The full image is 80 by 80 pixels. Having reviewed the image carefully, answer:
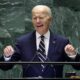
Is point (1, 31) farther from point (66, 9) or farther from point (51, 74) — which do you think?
point (51, 74)

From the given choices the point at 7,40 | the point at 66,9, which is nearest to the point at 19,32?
the point at 7,40

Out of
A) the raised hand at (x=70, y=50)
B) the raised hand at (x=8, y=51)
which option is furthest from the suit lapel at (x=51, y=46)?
the raised hand at (x=8, y=51)

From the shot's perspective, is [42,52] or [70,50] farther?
[42,52]

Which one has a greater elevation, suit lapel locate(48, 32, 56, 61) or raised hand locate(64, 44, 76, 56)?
raised hand locate(64, 44, 76, 56)

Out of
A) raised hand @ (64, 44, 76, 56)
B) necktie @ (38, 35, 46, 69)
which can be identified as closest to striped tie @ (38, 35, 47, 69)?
necktie @ (38, 35, 46, 69)

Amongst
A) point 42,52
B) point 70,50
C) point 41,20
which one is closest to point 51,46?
point 42,52

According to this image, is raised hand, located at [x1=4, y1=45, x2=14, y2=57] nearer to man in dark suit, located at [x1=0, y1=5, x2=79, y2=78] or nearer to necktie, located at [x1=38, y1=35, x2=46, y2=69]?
man in dark suit, located at [x1=0, y1=5, x2=79, y2=78]

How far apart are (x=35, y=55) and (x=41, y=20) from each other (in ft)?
1.04

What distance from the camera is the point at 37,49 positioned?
4.29 meters

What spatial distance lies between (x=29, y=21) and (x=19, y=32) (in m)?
0.20

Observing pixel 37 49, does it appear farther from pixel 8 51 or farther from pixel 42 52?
pixel 8 51

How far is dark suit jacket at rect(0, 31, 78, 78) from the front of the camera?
13.7 ft

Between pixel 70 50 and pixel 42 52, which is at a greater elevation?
pixel 70 50

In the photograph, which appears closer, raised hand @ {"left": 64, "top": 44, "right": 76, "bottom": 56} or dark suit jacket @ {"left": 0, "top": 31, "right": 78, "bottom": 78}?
raised hand @ {"left": 64, "top": 44, "right": 76, "bottom": 56}
